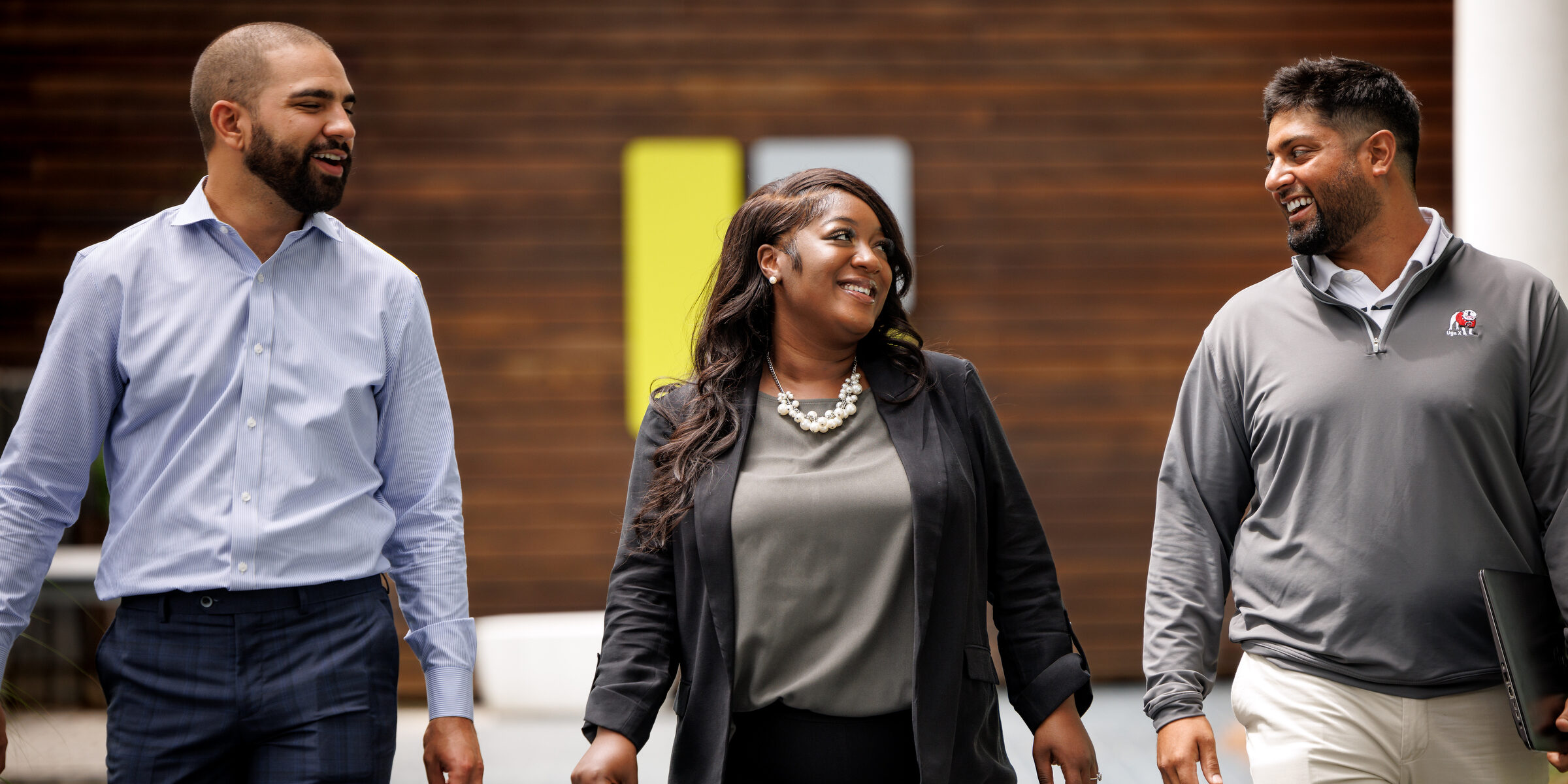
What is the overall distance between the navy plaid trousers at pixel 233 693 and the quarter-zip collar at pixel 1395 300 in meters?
1.92

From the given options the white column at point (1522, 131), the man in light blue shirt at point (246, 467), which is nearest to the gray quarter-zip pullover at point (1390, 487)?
the man in light blue shirt at point (246, 467)

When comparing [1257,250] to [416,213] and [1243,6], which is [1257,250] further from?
[416,213]

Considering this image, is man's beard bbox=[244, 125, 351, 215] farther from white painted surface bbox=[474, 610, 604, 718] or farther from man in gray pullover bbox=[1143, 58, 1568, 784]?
white painted surface bbox=[474, 610, 604, 718]

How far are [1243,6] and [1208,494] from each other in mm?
5267

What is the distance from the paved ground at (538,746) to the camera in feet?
17.4

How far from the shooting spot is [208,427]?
7.91ft

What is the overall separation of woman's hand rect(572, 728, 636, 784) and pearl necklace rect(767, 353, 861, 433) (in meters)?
0.65

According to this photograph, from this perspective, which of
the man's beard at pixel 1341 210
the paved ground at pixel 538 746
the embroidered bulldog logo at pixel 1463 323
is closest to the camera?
the embroidered bulldog logo at pixel 1463 323

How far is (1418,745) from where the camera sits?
242cm

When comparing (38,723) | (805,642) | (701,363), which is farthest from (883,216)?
(38,723)

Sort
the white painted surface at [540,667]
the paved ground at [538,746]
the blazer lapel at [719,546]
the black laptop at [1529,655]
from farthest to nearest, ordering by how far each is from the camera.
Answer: the white painted surface at [540,667] < the paved ground at [538,746] < the blazer lapel at [719,546] < the black laptop at [1529,655]

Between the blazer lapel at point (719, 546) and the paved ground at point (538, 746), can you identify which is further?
the paved ground at point (538, 746)

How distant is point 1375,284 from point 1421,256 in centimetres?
9

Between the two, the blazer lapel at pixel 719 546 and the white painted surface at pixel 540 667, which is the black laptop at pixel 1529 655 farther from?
the white painted surface at pixel 540 667
